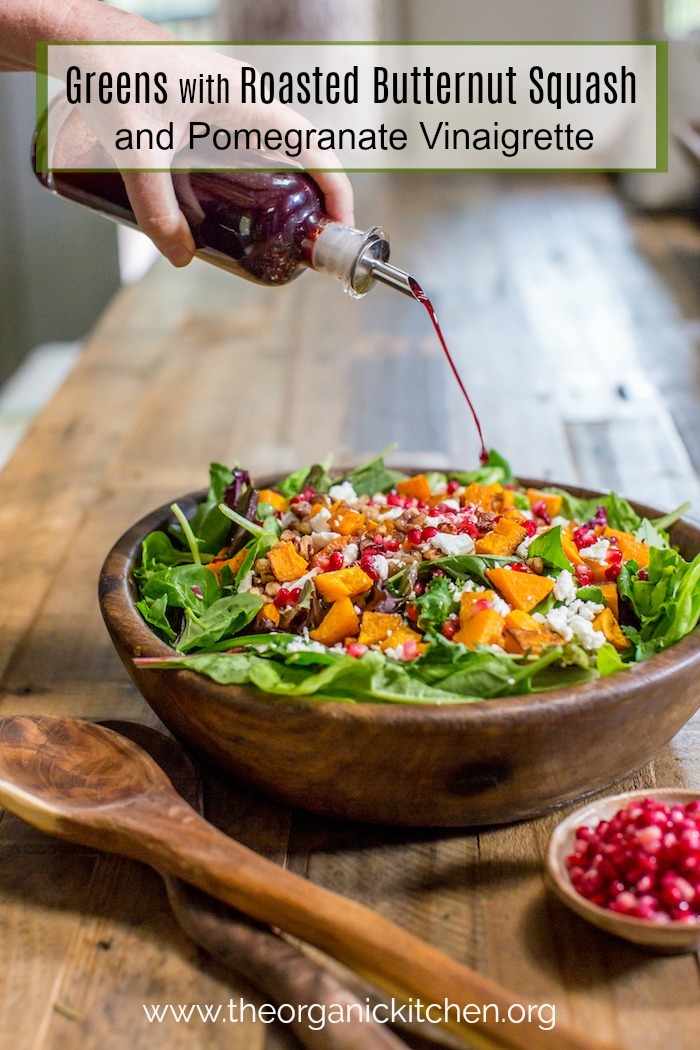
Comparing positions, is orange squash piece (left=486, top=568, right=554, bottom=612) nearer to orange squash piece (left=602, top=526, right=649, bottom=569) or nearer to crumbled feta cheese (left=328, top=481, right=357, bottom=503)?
orange squash piece (left=602, top=526, right=649, bottom=569)

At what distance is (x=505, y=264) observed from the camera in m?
4.62

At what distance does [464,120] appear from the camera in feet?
31.9

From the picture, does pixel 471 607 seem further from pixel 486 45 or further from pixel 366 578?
pixel 486 45

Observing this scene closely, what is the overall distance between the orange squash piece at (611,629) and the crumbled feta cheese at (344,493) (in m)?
0.44

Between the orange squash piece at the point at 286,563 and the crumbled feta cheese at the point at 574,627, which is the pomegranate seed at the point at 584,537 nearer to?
the crumbled feta cheese at the point at 574,627

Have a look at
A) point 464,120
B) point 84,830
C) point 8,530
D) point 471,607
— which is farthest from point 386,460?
point 464,120

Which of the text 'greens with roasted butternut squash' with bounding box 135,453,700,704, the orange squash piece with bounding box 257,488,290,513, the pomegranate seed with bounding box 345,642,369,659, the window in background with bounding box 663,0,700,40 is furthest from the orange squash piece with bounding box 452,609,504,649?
the window in background with bounding box 663,0,700,40

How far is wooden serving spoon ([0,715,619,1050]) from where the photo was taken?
0.95 meters

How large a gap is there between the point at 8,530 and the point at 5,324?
329 cm

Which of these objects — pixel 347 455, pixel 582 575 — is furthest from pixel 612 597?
pixel 347 455

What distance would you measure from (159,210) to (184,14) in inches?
334

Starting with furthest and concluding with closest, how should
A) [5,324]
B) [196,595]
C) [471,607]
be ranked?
1. [5,324]
2. [196,595]
3. [471,607]

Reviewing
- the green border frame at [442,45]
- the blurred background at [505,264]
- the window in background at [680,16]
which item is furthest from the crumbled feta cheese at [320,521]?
the window in background at [680,16]

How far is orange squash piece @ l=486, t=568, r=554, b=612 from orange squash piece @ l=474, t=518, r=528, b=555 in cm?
9
